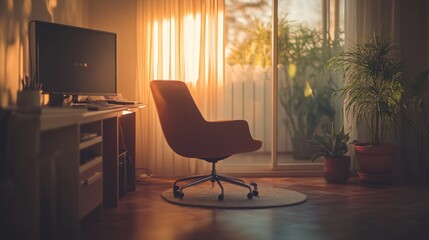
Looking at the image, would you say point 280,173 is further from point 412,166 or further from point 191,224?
point 191,224

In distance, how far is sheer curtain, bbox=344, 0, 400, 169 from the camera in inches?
214

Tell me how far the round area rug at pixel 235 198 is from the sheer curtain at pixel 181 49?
87 centimetres

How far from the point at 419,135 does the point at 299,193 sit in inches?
68.4

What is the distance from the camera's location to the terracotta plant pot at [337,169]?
197 inches

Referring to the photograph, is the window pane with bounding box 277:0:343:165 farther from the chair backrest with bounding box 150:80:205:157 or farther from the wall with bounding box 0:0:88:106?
the wall with bounding box 0:0:88:106

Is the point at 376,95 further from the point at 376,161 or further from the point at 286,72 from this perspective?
the point at 286,72

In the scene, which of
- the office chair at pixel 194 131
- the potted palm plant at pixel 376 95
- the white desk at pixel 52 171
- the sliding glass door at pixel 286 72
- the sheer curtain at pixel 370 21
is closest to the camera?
the white desk at pixel 52 171

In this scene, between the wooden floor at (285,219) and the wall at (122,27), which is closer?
the wooden floor at (285,219)

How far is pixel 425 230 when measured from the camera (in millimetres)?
3209

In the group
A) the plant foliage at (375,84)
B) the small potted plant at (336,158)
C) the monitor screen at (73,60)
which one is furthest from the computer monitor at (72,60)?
the plant foliage at (375,84)

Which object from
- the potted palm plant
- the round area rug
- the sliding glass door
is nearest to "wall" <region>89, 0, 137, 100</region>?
the sliding glass door

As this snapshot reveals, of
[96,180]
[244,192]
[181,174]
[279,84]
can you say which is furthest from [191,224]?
[279,84]

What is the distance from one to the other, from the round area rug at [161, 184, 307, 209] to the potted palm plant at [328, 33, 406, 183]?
91 cm

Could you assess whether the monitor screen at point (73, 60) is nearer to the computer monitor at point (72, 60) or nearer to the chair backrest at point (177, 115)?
the computer monitor at point (72, 60)
